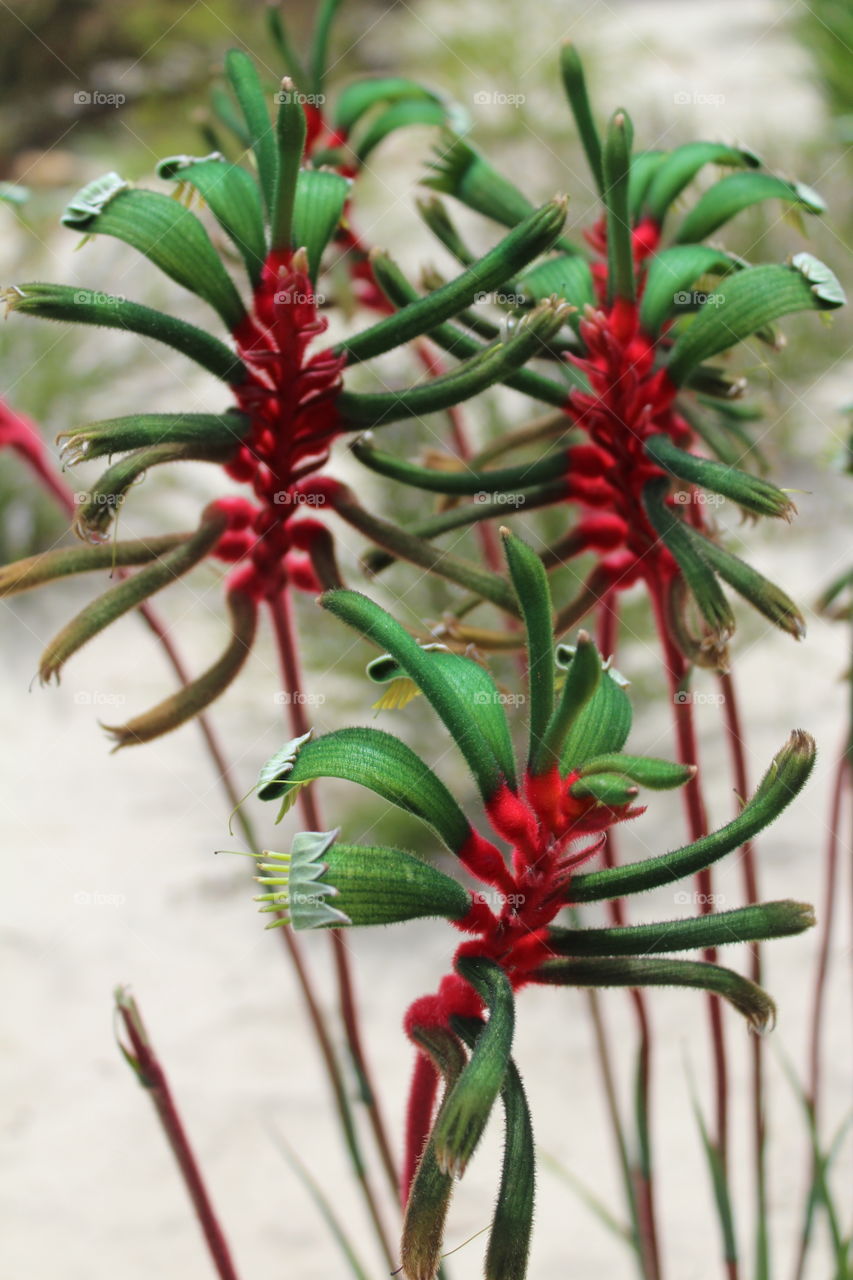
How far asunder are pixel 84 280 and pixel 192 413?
6.56 feet

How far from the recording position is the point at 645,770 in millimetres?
327

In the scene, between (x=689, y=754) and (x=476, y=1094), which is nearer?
(x=476, y=1094)

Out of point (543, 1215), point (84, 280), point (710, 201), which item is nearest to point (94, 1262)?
point (543, 1215)

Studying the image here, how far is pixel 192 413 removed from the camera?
438 millimetres

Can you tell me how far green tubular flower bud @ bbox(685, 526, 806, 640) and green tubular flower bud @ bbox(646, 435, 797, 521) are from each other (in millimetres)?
20

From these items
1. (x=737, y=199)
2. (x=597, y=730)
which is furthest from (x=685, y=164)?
(x=597, y=730)

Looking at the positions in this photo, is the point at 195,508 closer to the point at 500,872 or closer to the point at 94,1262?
the point at 94,1262

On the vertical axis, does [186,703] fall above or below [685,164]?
below
